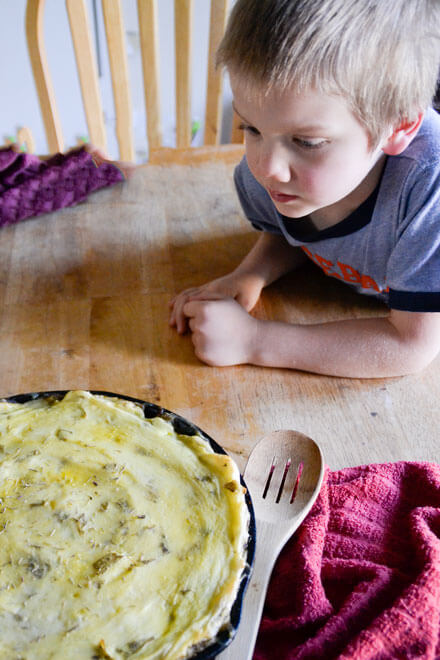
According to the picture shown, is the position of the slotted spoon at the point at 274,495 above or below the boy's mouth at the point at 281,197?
below

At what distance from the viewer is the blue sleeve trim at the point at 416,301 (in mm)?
714

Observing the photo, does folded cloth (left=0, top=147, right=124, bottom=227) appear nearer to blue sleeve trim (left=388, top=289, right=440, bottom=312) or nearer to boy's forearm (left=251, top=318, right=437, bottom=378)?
boy's forearm (left=251, top=318, right=437, bottom=378)

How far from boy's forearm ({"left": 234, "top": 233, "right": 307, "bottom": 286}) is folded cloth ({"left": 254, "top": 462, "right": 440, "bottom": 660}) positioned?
0.34 m

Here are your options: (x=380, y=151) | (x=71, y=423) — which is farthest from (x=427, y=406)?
(x=71, y=423)

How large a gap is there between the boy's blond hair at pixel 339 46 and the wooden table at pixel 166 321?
1.05ft

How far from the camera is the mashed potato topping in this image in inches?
17.3

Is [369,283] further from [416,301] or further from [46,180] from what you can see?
[46,180]

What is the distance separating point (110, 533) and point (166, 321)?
14.5 inches

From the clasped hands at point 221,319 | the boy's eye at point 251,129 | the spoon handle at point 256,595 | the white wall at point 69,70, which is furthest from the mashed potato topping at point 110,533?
the white wall at point 69,70

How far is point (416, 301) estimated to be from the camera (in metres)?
0.72

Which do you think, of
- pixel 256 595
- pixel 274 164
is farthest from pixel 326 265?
pixel 256 595

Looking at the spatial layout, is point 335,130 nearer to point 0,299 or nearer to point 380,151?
point 380,151

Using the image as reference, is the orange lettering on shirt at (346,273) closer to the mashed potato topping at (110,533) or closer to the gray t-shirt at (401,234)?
the gray t-shirt at (401,234)

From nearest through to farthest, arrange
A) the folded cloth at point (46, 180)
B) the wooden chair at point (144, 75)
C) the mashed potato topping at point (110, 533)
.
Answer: the mashed potato topping at point (110, 533), the folded cloth at point (46, 180), the wooden chair at point (144, 75)
